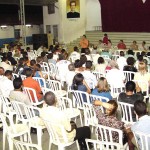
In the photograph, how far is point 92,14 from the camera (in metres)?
18.6

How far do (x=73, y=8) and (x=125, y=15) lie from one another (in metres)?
3.09

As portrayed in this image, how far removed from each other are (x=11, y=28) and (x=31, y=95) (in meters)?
14.1

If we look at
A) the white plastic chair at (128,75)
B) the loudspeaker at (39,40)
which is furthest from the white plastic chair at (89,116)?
the loudspeaker at (39,40)

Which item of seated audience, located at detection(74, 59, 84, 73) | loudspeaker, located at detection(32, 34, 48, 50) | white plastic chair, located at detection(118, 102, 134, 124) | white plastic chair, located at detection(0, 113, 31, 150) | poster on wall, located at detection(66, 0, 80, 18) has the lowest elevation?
white plastic chair, located at detection(0, 113, 31, 150)

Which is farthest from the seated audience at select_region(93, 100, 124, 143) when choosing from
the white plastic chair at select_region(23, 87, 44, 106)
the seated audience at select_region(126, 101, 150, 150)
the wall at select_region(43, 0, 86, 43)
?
A: the wall at select_region(43, 0, 86, 43)

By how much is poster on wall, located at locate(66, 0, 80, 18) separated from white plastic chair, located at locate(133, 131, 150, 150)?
14.6 m

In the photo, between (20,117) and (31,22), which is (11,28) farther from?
(20,117)

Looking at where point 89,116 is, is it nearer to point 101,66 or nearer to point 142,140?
point 142,140

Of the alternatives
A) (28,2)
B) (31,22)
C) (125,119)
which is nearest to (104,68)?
(125,119)

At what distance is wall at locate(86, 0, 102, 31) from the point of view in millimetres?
18375

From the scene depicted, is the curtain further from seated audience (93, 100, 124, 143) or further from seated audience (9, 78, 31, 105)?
seated audience (93, 100, 124, 143)

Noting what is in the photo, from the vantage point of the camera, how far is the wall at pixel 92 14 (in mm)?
18375

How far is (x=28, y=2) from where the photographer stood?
52.3 ft

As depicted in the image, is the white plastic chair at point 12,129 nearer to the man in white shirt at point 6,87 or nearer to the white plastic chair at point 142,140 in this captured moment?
the man in white shirt at point 6,87
